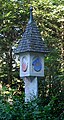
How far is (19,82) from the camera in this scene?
512 inches

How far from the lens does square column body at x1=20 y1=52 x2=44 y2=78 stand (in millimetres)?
6293

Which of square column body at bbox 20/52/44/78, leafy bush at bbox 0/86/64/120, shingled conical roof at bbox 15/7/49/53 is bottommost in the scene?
leafy bush at bbox 0/86/64/120

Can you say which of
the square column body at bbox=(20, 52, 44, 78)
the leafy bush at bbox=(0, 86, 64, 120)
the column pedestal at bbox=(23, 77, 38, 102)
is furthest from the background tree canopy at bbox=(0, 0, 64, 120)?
the leafy bush at bbox=(0, 86, 64, 120)

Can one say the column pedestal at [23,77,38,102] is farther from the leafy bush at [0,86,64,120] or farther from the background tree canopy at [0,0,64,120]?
the background tree canopy at [0,0,64,120]

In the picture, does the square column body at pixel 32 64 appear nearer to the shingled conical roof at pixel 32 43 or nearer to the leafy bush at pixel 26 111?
the shingled conical roof at pixel 32 43

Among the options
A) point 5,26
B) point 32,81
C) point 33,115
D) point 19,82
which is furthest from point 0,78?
point 33,115

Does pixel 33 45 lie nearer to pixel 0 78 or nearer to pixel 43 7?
pixel 43 7

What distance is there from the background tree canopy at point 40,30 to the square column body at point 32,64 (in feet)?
14.6

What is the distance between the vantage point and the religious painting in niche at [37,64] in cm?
635

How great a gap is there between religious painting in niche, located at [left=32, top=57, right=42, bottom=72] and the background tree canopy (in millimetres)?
4458

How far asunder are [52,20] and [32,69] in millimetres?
6072

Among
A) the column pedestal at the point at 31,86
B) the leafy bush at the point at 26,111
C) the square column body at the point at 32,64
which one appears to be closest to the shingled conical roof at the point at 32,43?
the square column body at the point at 32,64

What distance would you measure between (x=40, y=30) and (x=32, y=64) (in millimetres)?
5717

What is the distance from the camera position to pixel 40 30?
39.0 feet
